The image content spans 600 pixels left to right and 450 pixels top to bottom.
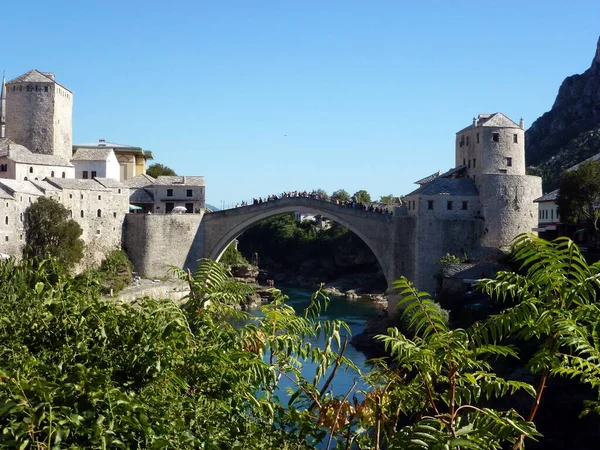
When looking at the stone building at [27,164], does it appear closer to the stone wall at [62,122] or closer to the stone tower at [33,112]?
the stone tower at [33,112]

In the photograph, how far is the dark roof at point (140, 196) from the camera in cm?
4279

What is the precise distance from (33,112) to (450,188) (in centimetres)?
2194

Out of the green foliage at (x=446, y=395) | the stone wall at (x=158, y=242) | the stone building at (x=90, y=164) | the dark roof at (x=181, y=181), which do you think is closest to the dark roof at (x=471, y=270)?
the stone wall at (x=158, y=242)

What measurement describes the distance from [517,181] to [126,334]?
29682 millimetres

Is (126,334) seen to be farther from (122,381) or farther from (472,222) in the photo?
(472,222)

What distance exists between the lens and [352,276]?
60.1 m

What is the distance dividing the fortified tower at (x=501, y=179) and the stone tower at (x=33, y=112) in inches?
837

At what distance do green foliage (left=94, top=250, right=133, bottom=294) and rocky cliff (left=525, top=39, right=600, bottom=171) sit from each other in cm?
4411

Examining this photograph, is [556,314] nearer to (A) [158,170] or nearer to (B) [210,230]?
(B) [210,230]

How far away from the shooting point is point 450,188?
112 feet

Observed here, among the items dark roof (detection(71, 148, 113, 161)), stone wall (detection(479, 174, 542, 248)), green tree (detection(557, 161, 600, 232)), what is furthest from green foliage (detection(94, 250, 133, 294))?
green tree (detection(557, 161, 600, 232))

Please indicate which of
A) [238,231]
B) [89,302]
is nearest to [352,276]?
[238,231]

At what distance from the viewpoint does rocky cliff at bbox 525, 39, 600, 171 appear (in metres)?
71.6

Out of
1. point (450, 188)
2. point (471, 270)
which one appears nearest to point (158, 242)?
point (450, 188)
